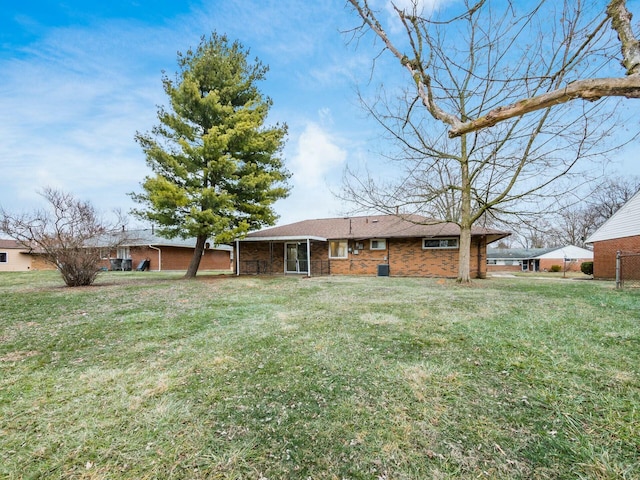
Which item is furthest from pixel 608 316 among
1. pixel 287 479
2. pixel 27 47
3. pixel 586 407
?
pixel 27 47

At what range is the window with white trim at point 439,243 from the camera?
1559 cm

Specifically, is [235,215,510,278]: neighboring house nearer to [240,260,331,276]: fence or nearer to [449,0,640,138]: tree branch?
[240,260,331,276]: fence

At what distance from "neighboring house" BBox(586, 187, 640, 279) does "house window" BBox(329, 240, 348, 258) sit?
1308cm

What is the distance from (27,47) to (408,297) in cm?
1306

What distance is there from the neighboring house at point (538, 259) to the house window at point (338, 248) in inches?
1196

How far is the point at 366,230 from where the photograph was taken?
57.8 feet

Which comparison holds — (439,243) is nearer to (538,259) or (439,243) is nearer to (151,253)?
(151,253)

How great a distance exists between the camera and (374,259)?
16.8 m

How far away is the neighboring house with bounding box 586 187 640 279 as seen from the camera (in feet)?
45.6

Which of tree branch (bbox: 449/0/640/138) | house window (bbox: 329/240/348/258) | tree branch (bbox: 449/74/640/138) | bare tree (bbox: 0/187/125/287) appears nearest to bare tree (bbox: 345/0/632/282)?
tree branch (bbox: 449/0/640/138)

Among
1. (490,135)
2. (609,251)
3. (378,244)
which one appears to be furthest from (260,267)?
(609,251)

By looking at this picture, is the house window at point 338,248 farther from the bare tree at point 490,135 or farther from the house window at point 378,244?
the bare tree at point 490,135

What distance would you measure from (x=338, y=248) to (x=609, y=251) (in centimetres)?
1475

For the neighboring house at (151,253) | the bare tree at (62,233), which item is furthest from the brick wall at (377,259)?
the bare tree at (62,233)
